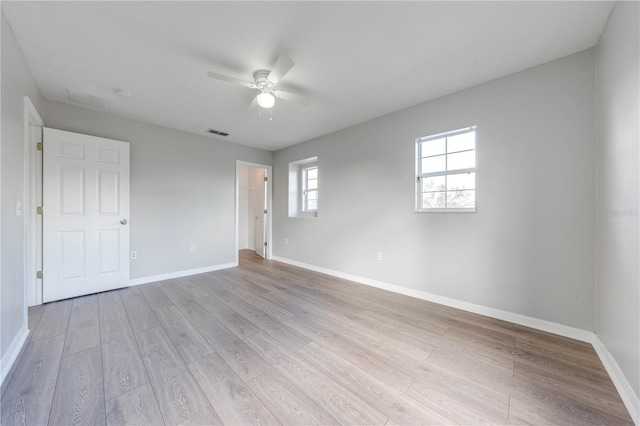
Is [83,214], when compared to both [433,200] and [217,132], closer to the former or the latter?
[217,132]

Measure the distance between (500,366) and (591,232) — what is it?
54.8 inches

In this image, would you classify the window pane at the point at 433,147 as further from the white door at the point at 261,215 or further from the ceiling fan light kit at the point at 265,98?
the white door at the point at 261,215

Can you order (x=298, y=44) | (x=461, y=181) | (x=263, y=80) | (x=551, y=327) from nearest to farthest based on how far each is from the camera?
(x=298, y=44)
(x=551, y=327)
(x=263, y=80)
(x=461, y=181)

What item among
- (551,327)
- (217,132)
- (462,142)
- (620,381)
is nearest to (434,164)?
(462,142)

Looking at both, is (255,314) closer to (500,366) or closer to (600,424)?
(500,366)

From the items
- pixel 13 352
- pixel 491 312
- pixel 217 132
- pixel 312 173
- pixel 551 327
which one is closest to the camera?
pixel 13 352

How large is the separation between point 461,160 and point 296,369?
8.81 ft

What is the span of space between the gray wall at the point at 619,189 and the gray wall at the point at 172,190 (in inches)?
187

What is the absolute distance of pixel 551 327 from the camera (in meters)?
2.10

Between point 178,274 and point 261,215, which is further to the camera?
point 261,215

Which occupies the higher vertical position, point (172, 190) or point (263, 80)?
point (263, 80)

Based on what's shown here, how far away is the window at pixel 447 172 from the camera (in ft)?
Answer: 8.52

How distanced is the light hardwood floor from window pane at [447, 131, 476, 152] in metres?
1.85

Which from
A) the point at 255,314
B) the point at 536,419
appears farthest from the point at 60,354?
the point at 536,419
